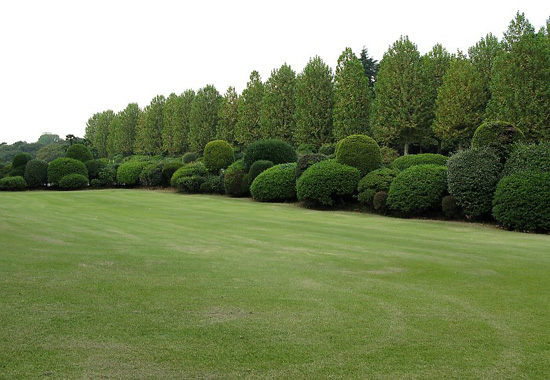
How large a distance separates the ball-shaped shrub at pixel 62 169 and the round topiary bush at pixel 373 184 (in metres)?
26.2

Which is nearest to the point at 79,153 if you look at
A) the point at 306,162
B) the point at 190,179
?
the point at 190,179

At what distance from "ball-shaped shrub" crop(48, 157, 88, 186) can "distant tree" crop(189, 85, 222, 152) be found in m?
18.8

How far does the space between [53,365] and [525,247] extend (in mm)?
9709

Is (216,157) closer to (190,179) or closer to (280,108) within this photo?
(190,179)

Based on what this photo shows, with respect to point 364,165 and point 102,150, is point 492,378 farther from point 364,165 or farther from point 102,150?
point 102,150

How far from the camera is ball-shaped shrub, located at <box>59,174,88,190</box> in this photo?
34.7 meters

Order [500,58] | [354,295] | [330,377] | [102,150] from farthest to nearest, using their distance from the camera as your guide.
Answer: [102,150] → [500,58] → [354,295] → [330,377]

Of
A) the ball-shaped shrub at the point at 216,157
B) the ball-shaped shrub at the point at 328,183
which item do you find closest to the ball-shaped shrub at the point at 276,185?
the ball-shaped shrub at the point at 328,183

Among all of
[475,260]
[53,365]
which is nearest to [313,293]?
[53,365]

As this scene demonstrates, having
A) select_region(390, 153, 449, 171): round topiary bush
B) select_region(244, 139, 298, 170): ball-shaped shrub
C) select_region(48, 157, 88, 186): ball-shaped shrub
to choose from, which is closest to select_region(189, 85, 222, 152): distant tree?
select_region(48, 157, 88, 186): ball-shaped shrub

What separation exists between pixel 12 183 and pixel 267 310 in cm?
3593

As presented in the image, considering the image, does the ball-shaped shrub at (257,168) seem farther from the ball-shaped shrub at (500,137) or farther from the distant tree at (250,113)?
the distant tree at (250,113)

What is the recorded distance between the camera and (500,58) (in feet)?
96.9

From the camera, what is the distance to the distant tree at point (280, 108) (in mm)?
43375
